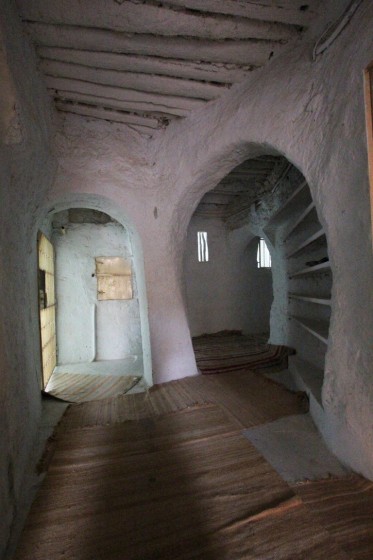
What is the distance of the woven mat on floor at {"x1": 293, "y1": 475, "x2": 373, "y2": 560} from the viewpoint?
1283 mm

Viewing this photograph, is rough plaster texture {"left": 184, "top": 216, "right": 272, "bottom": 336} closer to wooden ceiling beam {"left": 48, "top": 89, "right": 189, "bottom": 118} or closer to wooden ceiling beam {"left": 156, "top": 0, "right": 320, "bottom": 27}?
wooden ceiling beam {"left": 48, "top": 89, "right": 189, "bottom": 118}

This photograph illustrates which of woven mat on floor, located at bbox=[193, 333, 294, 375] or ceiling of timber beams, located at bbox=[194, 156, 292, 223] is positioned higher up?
ceiling of timber beams, located at bbox=[194, 156, 292, 223]

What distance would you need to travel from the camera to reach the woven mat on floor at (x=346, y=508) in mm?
1283

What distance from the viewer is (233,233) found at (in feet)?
21.8

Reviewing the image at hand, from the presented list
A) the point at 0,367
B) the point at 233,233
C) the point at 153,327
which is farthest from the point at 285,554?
the point at 233,233

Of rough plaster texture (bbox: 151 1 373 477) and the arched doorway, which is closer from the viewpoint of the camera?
rough plaster texture (bbox: 151 1 373 477)

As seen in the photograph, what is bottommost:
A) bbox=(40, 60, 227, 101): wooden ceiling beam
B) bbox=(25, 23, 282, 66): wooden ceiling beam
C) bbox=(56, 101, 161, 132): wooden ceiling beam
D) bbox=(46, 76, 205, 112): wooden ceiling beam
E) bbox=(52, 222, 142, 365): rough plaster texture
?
bbox=(52, 222, 142, 365): rough plaster texture

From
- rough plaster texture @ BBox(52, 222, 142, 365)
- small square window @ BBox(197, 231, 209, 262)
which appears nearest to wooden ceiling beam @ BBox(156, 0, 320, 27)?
rough plaster texture @ BBox(52, 222, 142, 365)

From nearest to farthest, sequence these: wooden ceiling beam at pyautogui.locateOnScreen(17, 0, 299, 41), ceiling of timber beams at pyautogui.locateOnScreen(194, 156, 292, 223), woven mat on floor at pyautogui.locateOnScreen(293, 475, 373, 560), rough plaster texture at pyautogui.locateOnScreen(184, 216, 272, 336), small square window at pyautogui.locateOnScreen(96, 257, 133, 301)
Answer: woven mat on floor at pyautogui.locateOnScreen(293, 475, 373, 560) → wooden ceiling beam at pyautogui.locateOnScreen(17, 0, 299, 41) → ceiling of timber beams at pyautogui.locateOnScreen(194, 156, 292, 223) → small square window at pyautogui.locateOnScreen(96, 257, 133, 301) → rough plaster texture at pyautogui.locateOnScreen(184, 216, 272, 336)

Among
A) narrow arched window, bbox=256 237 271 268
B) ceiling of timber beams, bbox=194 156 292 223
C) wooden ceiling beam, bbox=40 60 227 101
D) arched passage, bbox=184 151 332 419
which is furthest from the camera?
narrow arched window, bbox=256 237 271 268

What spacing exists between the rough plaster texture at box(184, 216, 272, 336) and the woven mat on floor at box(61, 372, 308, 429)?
10.8 ft

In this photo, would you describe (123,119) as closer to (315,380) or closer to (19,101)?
(19,101)

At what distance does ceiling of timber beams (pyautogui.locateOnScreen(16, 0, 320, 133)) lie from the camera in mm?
1799

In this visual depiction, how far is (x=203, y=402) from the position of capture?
9.02 feet
